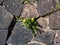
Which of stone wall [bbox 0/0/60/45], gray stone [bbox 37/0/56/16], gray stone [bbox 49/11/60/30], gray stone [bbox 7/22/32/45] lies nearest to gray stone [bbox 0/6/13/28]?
stone wall [bbox 0/0/60/45]

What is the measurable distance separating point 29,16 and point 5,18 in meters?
0.39

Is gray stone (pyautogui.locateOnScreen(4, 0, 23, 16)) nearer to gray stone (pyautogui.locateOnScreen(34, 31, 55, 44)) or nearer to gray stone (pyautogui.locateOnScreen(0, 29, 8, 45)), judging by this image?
gray stone (pyautogui.locateOnScreen(0, 29, 8, 45))

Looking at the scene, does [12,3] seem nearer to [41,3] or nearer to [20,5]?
[20,5]

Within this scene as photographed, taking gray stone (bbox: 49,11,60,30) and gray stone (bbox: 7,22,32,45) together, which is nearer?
gray stone (bbox: 49,11,60,30)

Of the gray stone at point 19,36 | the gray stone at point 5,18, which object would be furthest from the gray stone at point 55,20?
the gray stone at point 5,18

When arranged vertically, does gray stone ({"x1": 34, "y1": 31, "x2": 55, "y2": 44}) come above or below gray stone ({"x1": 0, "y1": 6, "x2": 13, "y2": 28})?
below

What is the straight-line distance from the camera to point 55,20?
3805 mm

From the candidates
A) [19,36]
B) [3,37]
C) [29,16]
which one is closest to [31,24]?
[29,16]

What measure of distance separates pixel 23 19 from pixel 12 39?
35 cm

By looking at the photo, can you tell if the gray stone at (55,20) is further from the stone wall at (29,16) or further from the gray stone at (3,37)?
the gray stone at (3,37)

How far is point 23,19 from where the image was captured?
4008mm

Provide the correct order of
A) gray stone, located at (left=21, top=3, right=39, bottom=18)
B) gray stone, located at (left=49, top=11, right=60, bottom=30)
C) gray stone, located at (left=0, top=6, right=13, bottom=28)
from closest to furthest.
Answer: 1. gray stone, located at (left=49, top=11, right=60, bottom=30)
2. gray stone, located at (left=21, top=3, right=39, bottom=18)
3. gray stone, located at (left=0, top=6, right=13, bottom=28)

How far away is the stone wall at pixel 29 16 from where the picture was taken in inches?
150

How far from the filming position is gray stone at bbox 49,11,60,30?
12.4 feet
